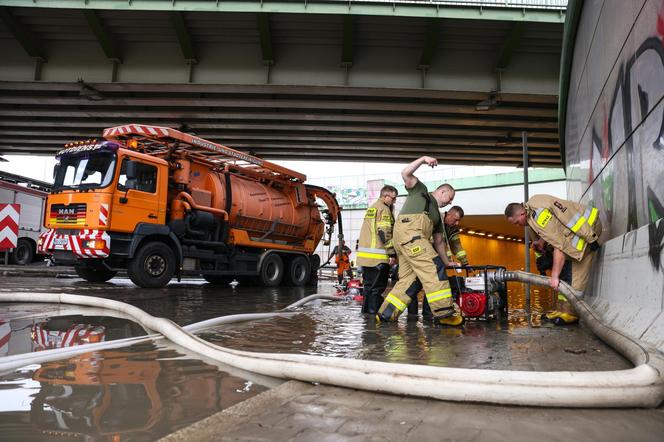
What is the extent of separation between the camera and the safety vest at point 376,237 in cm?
520

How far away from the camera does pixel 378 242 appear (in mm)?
5297

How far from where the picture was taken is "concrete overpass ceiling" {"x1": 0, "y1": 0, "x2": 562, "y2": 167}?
1059 centimetres

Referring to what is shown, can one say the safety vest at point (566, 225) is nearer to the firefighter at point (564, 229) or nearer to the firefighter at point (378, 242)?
the firefighter at point (564, 229)

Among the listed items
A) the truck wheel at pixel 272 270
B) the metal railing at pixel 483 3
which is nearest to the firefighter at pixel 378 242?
the truck wheel at pixel 272 270

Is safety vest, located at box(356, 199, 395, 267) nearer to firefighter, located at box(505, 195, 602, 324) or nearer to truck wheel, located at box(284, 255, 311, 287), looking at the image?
firefighter, located at box(505, 195, 602, 324)

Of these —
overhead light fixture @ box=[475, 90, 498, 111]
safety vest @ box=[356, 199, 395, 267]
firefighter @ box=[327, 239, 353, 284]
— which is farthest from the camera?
firefighter @ box=[327, 239, 353, 284]

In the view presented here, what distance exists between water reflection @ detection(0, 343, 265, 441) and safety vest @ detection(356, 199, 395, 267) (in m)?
2.86

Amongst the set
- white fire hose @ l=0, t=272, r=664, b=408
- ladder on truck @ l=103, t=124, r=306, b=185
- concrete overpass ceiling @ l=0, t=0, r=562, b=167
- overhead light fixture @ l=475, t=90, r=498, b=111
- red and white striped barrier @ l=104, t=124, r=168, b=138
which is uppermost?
concrete overpass ceiling @ l=0, t=0, r=562, b=167

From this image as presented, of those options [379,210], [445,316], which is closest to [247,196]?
[379,210]

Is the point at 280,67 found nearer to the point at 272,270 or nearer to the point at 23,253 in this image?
the point at 272,270

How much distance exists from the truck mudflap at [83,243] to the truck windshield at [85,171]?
84 centimetres

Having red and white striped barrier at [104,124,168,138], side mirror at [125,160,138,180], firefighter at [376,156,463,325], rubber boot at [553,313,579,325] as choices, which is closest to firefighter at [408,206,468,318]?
firefighter at [376,156,463,325]

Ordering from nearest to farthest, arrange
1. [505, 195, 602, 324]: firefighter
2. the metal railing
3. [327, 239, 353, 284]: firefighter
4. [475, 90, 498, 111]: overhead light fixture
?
1. [505, 195, 602, 324]: firefighter
2. the metal railing
3. [475, 90, 498, 111]: overhead light fixture
4. [327, 239, 353, 284]: firefighter

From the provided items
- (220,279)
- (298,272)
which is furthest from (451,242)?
(220,279)
